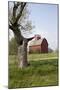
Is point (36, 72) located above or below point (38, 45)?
below

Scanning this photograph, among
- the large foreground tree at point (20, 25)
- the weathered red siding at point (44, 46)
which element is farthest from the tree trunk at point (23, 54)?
the weathered red siding at point (44, 46)

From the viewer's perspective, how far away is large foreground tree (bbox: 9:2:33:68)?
2221 millimetres

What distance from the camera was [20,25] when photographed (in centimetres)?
223

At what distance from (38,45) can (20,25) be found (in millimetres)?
295

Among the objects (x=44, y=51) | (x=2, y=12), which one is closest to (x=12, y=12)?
(x=2, y=12)

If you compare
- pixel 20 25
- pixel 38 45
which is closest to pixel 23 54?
pixel 38 45

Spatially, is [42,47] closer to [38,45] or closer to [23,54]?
[38,45]

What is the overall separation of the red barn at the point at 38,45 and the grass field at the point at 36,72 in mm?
55

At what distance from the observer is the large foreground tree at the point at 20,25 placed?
222 centimetres

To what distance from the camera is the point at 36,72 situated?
2268 millimetres

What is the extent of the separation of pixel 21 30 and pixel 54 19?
15.8 inches

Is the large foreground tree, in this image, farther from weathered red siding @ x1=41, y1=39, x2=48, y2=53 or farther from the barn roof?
weathered red siding @ x1=41, y1=39, x2=48, y2=53

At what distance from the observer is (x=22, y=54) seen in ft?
7.36

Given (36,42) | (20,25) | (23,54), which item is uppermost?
(20,25)
